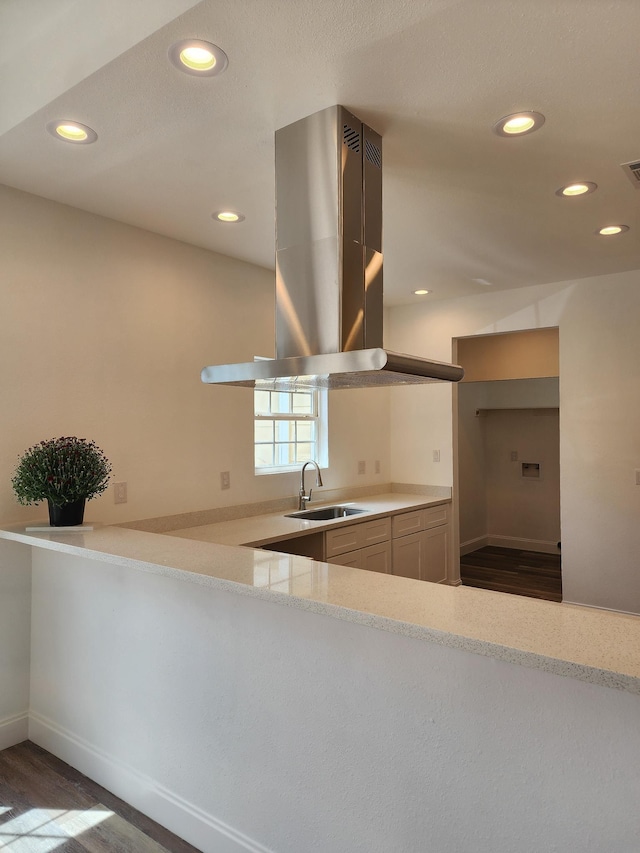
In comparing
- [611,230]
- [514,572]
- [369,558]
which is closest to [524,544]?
[514,572]

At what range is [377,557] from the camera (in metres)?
3.78

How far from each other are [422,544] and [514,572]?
1.61 metres

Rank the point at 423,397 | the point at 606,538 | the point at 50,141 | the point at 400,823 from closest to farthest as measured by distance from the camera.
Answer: the point at 400,823 < the point at 50,141 < the point at 606,538 < the point at 423,397

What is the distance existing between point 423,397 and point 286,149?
310cm

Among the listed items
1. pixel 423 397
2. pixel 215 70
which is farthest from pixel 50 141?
pixel 423 397

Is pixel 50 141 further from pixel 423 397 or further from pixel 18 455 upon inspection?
pixel 423 397

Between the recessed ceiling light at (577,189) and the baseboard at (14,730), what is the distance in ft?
11.1

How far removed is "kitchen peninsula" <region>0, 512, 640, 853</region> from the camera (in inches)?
48.3

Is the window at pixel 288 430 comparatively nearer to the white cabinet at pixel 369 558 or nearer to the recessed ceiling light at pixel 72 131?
the white cabinet at pixel 369 558

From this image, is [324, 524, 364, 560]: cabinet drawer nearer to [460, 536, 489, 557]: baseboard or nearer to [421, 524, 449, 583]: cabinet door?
[421, 524, 449, 583]: cabinet door

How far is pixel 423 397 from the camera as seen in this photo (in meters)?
4.96

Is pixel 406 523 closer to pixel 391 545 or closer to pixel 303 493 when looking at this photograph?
pixel 391 545

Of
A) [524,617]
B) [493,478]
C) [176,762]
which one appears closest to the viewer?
[524,617]

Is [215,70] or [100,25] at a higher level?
[100,25]
